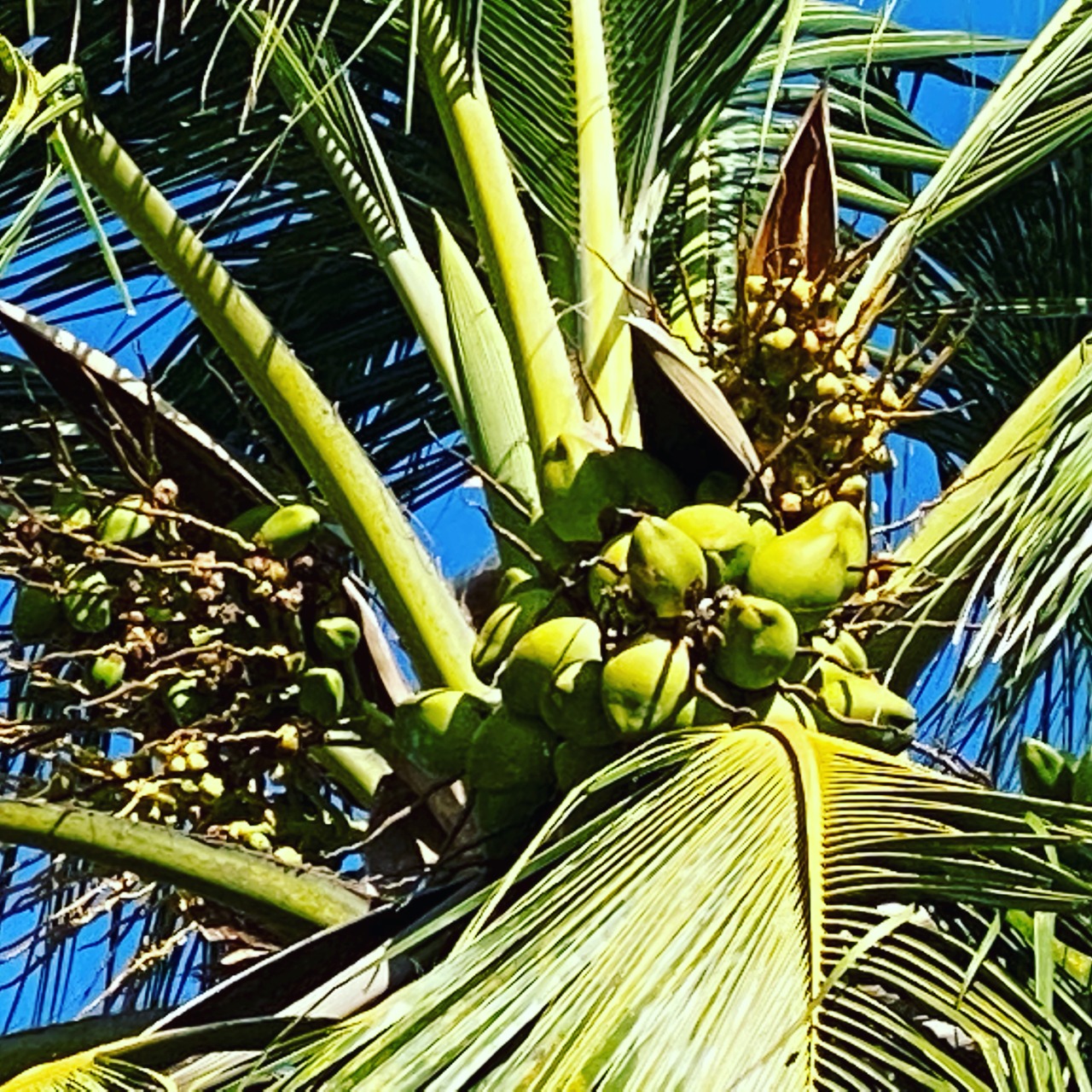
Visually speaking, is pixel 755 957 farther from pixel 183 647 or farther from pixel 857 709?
pixel 183 647

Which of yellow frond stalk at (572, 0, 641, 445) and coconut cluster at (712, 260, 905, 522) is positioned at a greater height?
yellow frond stalk at (572, 0, 641, 445)

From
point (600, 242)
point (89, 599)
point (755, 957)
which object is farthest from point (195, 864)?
point (600, 242)

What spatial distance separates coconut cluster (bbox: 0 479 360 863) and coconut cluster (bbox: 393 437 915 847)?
214 millimetres

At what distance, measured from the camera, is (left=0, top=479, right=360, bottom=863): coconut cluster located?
209 centimetres

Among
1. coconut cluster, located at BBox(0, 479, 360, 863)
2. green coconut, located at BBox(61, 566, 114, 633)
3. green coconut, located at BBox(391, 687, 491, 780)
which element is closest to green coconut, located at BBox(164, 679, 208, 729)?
coconut cluster, located at BBox(0, 479, 360, 863)

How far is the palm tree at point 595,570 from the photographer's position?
141cm

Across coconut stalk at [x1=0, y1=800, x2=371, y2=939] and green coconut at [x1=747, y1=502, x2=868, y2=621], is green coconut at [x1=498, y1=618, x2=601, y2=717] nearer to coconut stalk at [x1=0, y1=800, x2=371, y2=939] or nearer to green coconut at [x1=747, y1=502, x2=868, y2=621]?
green coconut at [x1=747, y1=502, x2=868, y2=621]

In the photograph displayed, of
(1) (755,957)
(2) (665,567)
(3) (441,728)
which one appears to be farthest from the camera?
(3) (441,728)

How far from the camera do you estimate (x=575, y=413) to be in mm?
2104

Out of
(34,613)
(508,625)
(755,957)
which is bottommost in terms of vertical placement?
(755,957)

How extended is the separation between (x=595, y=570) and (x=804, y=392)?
307mm

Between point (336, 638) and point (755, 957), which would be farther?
point (336, 638)

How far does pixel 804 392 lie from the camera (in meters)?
1.99

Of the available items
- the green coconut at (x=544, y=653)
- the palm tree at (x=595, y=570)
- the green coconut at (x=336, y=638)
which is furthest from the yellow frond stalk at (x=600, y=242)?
the green coconut at (x=336, y=638)
